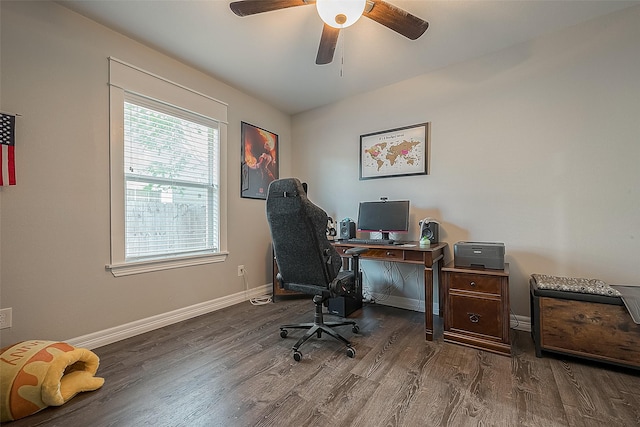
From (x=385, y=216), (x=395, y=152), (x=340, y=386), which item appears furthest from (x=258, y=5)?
(x=340, y=386)

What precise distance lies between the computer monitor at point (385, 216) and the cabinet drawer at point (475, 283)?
2.26 ft

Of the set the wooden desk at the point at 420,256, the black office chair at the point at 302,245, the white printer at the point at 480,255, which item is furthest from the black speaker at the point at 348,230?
the white printer at the point at 480,255

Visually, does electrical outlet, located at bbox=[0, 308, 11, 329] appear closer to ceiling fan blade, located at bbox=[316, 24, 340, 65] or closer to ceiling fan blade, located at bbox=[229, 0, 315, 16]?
ceiling fan blade, located at bbox=[229, 0, 315, 16]

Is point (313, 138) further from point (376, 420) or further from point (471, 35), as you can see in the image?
point (376, 420)

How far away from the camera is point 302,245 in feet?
5.87

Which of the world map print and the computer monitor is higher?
the world map print

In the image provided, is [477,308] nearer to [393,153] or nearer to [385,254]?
[385,254]

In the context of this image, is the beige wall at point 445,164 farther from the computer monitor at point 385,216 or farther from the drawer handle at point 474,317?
the drawer handle at point 474,317

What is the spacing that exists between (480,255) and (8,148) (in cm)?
332

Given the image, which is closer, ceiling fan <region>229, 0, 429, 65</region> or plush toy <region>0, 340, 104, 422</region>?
plush toy <region>0, 340, 104, 422</region>

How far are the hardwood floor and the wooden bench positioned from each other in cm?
11

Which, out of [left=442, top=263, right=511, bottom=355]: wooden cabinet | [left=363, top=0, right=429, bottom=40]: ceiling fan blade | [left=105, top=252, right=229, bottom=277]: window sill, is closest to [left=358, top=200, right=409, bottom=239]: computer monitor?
[left=442, top=263, right=511, bottom=355]: wooden cabinet

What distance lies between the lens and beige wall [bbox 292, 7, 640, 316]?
1.96 metres

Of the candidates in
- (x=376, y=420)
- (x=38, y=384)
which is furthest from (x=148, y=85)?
(x=376, y=420)
